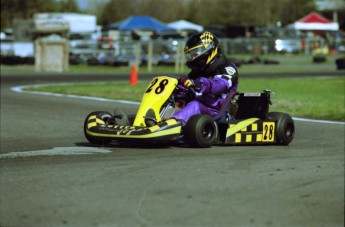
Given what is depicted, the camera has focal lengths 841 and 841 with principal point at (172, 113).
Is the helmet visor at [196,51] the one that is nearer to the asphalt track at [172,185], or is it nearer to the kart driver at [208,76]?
the kart driver at [208,76]

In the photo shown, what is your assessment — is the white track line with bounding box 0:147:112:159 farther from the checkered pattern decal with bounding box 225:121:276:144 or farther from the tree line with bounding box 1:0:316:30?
the tree line with bounding box 1:0:316:30

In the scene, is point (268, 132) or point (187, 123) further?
point (268, 132)

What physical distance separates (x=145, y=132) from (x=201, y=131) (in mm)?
578

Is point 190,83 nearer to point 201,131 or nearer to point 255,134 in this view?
point 201,131

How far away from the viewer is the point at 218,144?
9.14m

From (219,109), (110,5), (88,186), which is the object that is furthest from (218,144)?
(110,5)

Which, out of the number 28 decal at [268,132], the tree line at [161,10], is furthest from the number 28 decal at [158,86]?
the tree line at [161,10]

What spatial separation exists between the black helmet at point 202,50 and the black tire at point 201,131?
0.84 m

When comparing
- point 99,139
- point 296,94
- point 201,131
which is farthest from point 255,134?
point 296,94

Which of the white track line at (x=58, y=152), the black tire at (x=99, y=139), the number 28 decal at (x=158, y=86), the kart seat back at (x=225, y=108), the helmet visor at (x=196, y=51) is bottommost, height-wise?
the white track line at (x=58, y=152)

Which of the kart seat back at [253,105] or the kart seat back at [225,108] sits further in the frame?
the kart seat back at [253,105]

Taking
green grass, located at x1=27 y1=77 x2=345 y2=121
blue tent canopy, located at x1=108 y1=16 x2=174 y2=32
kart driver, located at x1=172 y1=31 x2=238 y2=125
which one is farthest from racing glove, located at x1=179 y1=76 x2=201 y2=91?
blue tent canopy, located at x1=108 y1=16 x2=174 y2=32

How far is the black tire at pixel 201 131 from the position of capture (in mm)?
8523

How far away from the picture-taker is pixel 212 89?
9.09 meters
